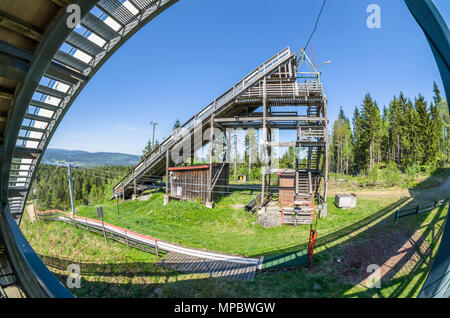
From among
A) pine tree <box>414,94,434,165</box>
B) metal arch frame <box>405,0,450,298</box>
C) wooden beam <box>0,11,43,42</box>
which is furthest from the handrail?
pine tree <box>414,94,434,165</box>

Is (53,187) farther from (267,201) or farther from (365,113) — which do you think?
(365,113)

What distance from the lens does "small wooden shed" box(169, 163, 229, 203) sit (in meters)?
14.5

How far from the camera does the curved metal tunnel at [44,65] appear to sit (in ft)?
9.34

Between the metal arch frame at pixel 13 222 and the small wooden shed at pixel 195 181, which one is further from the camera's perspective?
the small wooden shed at pixel 195 181

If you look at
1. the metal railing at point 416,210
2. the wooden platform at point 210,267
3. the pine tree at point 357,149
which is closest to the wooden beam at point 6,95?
the wooden platform at point 210,267

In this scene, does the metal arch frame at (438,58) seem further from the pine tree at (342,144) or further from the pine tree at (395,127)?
the pine tree at (342,144)

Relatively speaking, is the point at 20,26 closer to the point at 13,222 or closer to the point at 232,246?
the point at 13,222

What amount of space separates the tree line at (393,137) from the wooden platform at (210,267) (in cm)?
3253

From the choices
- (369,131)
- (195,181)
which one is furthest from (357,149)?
(195,181)

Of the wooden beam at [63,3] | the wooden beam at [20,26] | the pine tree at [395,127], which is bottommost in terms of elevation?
the wooden beam at [20,26]

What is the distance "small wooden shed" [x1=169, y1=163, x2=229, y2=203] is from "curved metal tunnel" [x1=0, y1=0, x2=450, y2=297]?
10.0 metres

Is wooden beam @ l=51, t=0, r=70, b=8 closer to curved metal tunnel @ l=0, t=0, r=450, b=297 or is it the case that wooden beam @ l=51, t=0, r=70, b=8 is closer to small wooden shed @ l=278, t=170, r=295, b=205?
curved metal tunnel @ l=0, t=0, r=450, b=297

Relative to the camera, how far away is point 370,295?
193 inches
